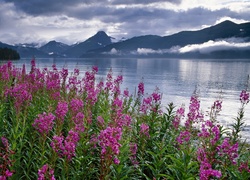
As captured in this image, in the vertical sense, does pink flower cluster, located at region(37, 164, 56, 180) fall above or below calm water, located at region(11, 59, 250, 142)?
above

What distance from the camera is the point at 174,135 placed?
9.17 metres

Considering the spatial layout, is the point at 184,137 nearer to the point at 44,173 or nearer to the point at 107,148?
the point at 107,148

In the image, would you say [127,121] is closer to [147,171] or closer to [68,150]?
[147,171]

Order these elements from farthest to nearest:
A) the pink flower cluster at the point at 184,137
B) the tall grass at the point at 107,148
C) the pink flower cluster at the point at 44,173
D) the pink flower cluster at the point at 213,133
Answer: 1. the pink flower cluster at the point at 184,137
2. the pink flower cluster at the point at 213,133
3. the tall grass at the point at 107,148
4. the pink flower cluster at the point at 44,173

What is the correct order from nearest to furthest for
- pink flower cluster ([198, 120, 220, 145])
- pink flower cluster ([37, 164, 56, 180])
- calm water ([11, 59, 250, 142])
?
pink flower cluster ([37, 164, 56, 180])
pink flower cluster ([198, 120, 220, 145])
calm water ([11, 59, 250, 142])

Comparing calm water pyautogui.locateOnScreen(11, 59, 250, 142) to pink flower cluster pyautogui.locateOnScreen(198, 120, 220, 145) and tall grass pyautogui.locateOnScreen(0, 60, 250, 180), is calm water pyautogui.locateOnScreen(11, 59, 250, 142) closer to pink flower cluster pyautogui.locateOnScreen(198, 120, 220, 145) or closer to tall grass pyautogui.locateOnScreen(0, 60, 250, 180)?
tall grass pyautogui.locateOnScreen(0, 60, 250, 180)

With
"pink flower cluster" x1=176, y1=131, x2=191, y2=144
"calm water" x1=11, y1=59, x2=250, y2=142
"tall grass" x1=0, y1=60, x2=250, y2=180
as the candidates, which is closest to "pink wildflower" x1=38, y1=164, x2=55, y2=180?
"tall grass" x1=0, y1=60, x2=250, y2=180

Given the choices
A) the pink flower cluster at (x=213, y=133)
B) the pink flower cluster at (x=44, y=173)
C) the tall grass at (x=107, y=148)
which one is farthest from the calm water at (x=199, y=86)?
the pink flower cluster at (x=44, y=173)

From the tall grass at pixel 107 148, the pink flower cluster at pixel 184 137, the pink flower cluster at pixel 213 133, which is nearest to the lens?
the tall grass at pixel 107 148

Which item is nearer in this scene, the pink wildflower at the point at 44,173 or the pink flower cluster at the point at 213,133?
the pink wildflower at the point at 44,173

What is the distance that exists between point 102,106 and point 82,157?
15.3 feet

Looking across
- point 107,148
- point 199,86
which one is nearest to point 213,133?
point 107,148

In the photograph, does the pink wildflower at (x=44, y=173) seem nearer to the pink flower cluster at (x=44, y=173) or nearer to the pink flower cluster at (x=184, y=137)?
the pink flower cluster at (x=44, y=173)

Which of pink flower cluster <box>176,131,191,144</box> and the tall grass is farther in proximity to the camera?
pink flower cluster <box>176,131,191,144</box>
